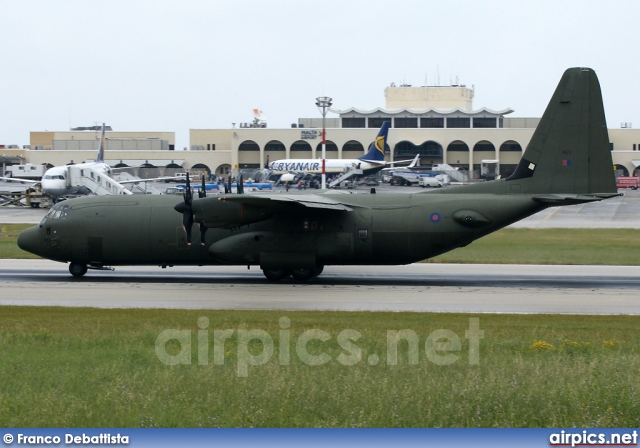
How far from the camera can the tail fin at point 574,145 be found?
97.7 ft

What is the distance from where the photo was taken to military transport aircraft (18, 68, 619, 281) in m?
29.8

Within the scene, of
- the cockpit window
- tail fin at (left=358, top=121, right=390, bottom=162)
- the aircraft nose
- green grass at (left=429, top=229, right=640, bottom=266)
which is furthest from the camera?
tail fin at (left=358, top=121, right=390, bottom=162)

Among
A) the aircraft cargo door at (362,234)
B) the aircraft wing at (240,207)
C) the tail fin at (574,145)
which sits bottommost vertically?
the aircraft cargo door at (362,234)

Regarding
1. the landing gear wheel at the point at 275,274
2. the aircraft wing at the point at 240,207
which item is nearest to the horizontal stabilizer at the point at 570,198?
the aircraft wing at the point at 240,207

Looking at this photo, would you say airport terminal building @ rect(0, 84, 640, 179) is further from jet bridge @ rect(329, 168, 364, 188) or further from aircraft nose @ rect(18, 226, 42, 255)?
aircraft nose @ rect(18, 226, 42, 255)

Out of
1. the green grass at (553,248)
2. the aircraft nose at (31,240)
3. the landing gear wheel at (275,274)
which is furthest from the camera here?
the green grass at (553,248)

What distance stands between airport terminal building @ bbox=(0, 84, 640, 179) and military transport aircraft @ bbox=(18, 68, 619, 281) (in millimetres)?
94976

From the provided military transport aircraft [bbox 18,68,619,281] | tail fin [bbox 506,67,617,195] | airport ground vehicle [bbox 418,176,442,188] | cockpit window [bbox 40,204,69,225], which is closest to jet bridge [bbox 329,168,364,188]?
airport ground vehicle [bbox 418,176,442,188]

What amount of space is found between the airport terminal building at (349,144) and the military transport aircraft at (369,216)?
312 feet

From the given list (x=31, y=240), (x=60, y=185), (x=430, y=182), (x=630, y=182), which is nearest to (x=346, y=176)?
(x=430, y=182)

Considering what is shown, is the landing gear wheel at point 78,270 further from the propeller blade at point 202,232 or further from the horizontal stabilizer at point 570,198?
the horizontal stabilizer at point 570,198

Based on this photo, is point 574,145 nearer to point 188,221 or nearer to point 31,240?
point 188,221

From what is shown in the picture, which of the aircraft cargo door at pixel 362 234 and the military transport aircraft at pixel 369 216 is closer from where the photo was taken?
the military transport aircraft at pixel 369 216

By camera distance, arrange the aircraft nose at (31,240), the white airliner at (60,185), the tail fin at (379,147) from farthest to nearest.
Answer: the tail fin at (379,147), the white airliner at (60,185), the aircraft nose at (31,240)
